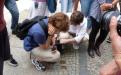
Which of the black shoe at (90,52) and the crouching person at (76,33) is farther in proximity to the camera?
the black shoe at (90,52)

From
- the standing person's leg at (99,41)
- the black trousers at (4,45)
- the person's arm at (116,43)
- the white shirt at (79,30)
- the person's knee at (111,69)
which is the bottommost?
the standing person's leg at (99,41)

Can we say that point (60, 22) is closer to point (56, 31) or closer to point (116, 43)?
point (56, 31)

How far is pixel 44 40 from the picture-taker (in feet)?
13.5

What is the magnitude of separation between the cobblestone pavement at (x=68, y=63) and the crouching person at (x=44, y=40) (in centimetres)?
13

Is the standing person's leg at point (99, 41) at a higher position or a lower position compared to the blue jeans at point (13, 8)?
lower

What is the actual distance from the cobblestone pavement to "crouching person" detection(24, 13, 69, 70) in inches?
5.3

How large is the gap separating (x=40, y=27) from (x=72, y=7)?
5.08ft

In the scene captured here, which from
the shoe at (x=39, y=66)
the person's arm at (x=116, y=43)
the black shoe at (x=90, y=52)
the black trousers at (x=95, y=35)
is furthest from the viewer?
the black shoe at (x=90, y=52)

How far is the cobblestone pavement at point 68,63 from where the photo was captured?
4355mm

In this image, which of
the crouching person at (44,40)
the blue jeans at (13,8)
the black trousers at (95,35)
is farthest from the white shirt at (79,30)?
the blue jeans at (13,8)

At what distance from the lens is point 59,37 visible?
15.3 feet

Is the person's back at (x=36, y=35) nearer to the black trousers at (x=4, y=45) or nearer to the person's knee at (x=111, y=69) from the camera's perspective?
the black trousers at (x=4, y=45)

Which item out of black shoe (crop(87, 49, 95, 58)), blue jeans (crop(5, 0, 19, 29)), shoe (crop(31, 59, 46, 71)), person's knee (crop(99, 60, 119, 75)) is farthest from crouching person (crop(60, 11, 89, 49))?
person's knee (crop(99, 60, 119, 75))

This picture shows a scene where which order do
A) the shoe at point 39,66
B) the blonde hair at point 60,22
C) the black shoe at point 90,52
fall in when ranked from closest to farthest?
the blonde hair at point 60,22
the shoe at point 39,66
the black shoe at point 90,52
